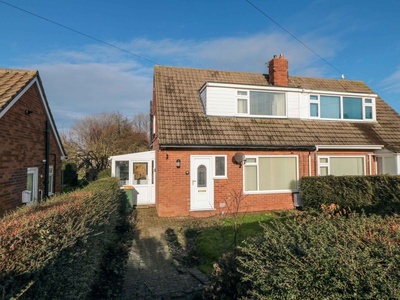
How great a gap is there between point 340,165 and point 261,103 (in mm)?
4621

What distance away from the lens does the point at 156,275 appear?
511 cm

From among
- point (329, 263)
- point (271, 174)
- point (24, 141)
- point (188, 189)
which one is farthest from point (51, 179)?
point (329, 263)

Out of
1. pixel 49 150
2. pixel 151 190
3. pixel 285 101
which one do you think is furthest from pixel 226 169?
pixel 49 150

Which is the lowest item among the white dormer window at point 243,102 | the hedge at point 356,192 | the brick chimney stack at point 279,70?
the hedge at point 356,192

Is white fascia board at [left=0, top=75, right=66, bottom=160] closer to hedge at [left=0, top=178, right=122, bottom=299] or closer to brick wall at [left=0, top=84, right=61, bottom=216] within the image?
brick wall at [left=0, top=84, right=61, bottom=216]

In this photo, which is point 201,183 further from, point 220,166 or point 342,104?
point 342,104

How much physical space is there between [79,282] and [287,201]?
9635 mm

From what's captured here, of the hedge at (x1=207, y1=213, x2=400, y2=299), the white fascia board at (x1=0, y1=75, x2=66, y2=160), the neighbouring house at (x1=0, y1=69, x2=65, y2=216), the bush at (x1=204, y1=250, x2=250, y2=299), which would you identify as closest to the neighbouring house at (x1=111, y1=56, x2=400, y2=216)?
the white fascia board at (x1=0, y1=75, x2=66, y2=160)

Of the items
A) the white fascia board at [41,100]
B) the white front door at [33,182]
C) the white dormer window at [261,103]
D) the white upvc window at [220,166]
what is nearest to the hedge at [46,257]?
the white fascia board at [41,100]

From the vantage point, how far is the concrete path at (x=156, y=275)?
4.38 m

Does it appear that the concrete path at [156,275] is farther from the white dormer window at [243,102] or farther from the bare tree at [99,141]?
the bare tree at [99,141]

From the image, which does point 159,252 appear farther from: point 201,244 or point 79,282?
point 79,282

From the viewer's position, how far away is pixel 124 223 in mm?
8398

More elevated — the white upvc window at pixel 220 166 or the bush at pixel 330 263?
the white upvc window at pixel 220 166
